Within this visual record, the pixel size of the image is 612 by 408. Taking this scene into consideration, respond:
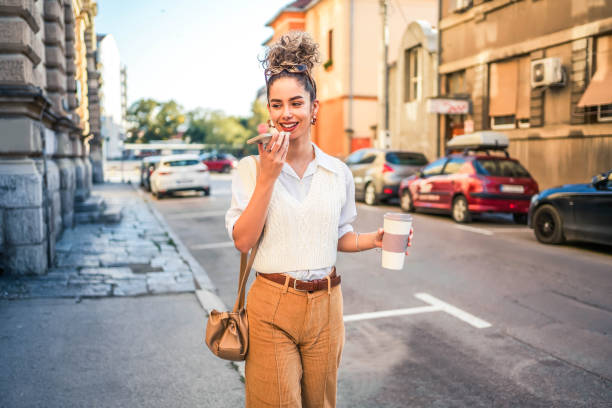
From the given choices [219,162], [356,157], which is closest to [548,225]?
[356,157]

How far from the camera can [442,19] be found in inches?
888

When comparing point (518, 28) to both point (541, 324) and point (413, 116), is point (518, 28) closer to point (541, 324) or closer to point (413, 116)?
point (413, 116)

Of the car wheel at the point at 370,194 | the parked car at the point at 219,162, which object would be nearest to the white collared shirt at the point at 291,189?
the car wheel at the point at 370,194

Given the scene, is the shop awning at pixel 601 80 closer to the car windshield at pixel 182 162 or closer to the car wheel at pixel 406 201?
the car wheel at pixel 406 201

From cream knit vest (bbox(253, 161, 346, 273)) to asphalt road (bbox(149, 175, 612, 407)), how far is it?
5.99ft

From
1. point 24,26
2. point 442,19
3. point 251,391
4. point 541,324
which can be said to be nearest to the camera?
point 251,391

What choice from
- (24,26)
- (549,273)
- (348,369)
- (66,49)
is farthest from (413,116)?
(348,369)

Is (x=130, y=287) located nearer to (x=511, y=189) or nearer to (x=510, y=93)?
(x=511, y=189)

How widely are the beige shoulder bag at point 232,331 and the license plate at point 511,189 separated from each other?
11179 millimetres

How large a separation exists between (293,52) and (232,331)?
1.15 m

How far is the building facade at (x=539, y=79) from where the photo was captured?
15.2 metres

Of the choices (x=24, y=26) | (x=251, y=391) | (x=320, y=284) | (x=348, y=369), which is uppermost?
(x=24, y=26)

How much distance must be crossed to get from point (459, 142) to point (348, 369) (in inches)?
530

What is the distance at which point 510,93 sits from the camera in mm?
18781
